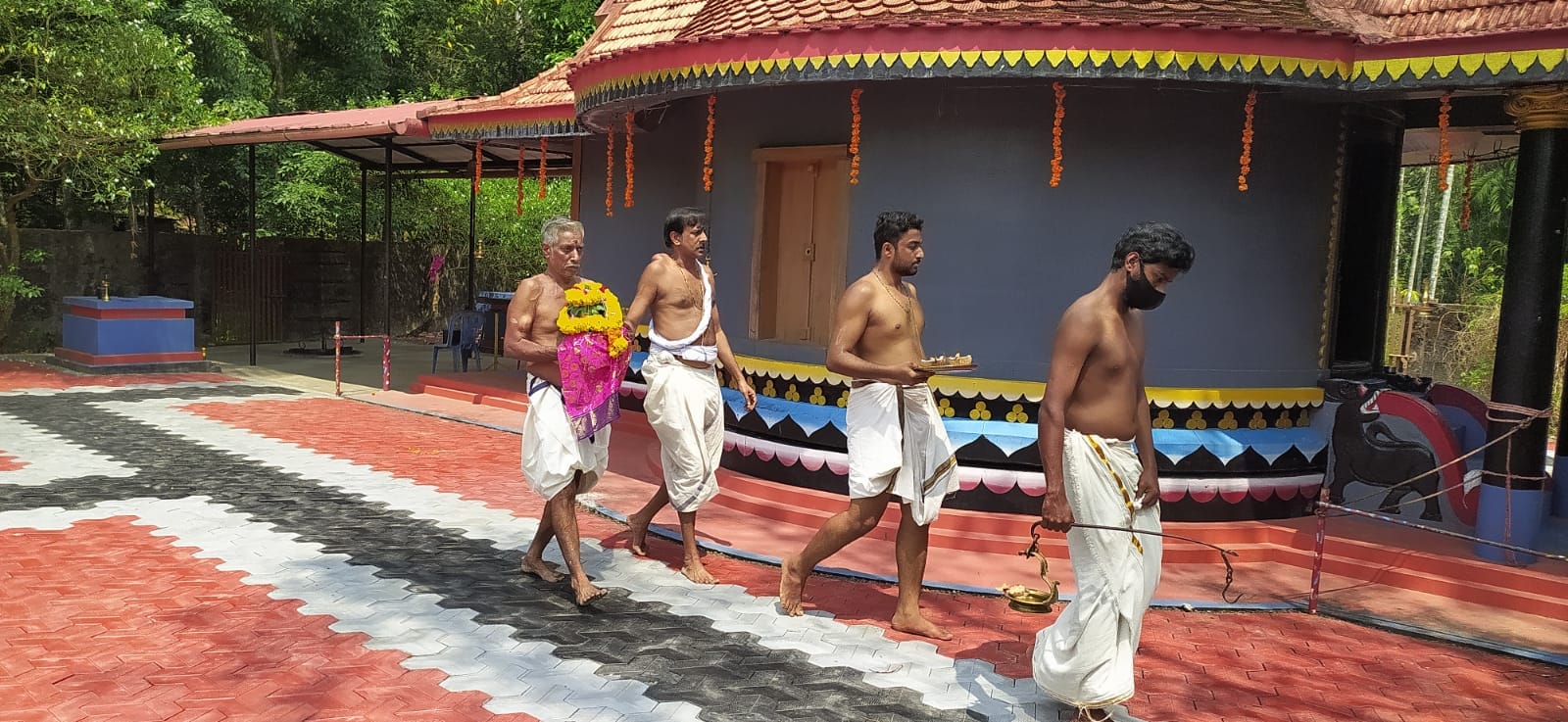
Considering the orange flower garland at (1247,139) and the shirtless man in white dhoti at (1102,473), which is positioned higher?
the orange flower garland at (1247,139)

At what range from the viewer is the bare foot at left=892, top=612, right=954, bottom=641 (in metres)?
5.42

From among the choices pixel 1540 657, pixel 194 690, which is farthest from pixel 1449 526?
pixel 194 690

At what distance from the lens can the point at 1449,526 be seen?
7.39 m

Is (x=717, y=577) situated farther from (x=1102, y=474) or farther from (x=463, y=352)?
(x=463, y=352)

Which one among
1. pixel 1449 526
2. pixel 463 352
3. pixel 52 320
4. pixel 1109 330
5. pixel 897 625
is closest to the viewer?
pixel 1109 330

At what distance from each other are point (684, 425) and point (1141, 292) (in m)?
2.72

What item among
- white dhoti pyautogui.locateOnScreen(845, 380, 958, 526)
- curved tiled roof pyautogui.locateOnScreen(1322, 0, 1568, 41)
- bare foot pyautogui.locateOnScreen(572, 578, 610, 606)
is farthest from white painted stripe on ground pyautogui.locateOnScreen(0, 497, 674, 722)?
curved tiled roof pyautogui.locateOnScreen(1322, 0, 1568, 41)

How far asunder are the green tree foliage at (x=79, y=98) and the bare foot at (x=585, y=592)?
38.4 feet

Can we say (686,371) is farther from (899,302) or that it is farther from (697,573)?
(899,302)

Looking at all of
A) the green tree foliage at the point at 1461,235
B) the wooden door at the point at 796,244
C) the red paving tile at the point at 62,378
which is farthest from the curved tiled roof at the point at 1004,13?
the green tree foliage at the point at 1461,235

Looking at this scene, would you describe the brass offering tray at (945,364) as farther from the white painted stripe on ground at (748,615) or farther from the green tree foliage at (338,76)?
the green tree foliage at (338,76)

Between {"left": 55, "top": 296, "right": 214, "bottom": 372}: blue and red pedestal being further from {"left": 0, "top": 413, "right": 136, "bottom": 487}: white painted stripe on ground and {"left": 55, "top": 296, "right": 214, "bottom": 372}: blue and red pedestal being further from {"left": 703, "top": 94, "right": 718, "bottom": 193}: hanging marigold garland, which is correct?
{"left": 703, "top": 94, "right": 718, "bottom": 193}: hanging marigold garland

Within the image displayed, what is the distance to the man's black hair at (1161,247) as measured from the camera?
423 cm

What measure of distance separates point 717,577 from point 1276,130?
4.57 m
